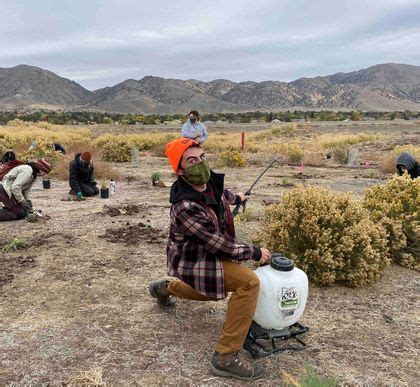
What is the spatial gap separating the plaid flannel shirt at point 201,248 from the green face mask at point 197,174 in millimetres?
128

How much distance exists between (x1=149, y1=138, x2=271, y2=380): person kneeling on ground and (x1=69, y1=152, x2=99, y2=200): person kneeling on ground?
7.17 metres

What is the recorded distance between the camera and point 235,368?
11.3ft

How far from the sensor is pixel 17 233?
7301 millimetres

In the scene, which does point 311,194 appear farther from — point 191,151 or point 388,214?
point 191,151

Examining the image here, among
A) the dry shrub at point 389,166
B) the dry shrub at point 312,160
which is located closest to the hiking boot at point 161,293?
the dry shrub at point 389,166

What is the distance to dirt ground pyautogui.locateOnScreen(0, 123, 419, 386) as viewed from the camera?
3.60 meters

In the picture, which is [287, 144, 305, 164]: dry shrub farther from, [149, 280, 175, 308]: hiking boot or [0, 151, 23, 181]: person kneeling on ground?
[149, 280, 175, 308]: hiking boot

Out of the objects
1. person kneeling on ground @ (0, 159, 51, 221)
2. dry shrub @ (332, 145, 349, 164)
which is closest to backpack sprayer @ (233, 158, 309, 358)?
person kneeling on ground @ (0, 159, 51, 221)

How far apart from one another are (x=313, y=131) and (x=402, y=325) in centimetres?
3311

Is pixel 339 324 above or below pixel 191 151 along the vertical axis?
below

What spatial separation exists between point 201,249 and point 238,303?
473mm

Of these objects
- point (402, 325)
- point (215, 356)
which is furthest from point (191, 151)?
point (402, 325)

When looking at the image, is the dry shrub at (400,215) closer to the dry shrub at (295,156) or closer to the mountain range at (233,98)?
the dry shrub at (295,156)

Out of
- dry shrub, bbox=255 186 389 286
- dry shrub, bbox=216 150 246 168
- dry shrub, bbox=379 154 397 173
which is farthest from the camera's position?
dry shrub, bbox=216 150 246 168
